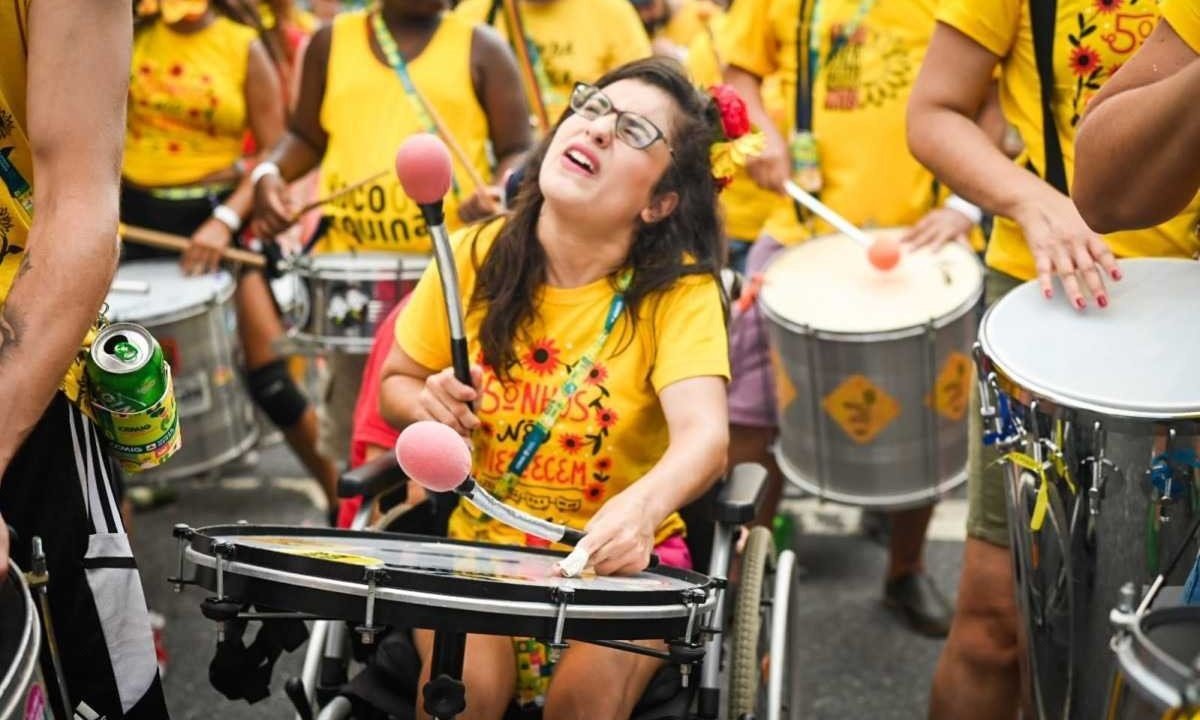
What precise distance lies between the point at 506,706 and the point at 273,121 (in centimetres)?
298

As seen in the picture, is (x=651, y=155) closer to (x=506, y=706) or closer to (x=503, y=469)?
(x=503, y=469)

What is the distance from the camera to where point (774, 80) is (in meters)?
5.47

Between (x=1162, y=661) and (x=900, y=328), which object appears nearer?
(x=1162, y=661)

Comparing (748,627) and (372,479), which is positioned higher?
(372,479)

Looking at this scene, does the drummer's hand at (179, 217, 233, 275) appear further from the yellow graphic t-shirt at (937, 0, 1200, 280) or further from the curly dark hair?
the yellow graphic t-shirt at (937, 0, 1200, 280)

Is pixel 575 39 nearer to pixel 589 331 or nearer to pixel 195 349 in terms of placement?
pixel 195 349

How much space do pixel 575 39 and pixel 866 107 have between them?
117cm

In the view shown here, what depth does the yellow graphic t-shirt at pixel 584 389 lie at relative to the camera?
106 inches

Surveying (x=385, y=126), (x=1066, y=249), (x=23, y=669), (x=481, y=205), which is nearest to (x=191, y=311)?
(x=385, y=126)

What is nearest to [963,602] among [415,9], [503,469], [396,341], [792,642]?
[792,642]

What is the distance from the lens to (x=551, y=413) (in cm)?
270

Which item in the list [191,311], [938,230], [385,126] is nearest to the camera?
[938,230]

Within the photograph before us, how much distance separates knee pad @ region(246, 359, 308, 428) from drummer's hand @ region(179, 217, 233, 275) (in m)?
0.38

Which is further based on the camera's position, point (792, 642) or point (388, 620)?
point (792, 642)
